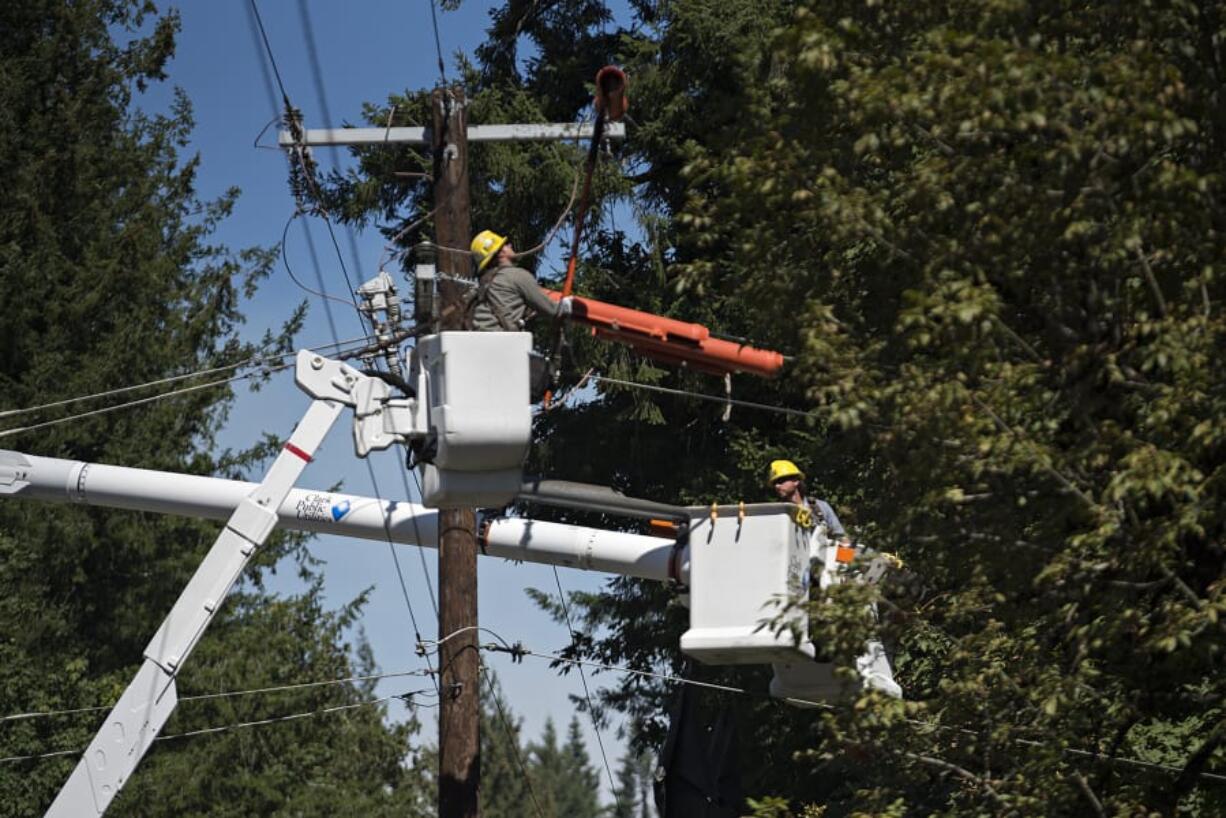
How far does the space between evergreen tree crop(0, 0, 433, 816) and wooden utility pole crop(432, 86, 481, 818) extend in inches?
641

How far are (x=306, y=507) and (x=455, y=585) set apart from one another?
140cm

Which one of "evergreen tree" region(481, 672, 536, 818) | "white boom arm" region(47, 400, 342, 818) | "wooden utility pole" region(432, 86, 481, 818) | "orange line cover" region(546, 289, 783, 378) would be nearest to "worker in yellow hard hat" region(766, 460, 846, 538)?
"orange line cover" region(546, 289, 783, 378)

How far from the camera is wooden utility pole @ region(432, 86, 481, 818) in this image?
15.6m

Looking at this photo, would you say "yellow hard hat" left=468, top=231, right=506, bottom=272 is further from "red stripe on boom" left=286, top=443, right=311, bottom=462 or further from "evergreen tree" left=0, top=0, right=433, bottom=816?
"evergreen tree" left=0, top=0, right=433, bottom=816

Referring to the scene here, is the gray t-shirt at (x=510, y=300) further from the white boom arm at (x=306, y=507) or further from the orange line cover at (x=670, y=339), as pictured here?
the white boom arm at (x=306, y=507)

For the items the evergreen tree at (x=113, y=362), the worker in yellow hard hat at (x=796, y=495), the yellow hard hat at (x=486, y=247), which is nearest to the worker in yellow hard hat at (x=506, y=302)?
the yellow hard hat at (x=486, y=247)

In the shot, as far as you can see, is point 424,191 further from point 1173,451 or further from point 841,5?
point 1173,451

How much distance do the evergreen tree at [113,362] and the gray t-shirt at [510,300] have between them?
1921cm

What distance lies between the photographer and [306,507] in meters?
15.5

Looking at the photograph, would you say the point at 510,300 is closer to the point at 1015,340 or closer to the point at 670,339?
the point at 670,339

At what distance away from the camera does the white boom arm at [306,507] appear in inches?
603

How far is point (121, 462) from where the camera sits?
33219mm

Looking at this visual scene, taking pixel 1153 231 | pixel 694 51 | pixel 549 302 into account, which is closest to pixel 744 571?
pixel 549 302

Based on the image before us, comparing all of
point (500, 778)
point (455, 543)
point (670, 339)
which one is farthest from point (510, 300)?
point (500, 778)
